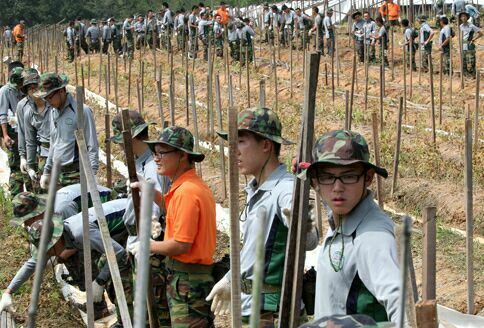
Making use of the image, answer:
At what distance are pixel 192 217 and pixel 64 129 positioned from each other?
2992 mm

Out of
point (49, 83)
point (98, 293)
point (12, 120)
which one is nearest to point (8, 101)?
point (12, 120)

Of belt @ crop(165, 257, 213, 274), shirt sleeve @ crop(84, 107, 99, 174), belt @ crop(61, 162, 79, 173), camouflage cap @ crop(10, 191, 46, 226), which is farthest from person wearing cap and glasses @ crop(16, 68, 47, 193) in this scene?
belt @ crop(165, 257, 213, 274)

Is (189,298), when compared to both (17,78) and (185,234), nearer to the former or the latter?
(185,234)

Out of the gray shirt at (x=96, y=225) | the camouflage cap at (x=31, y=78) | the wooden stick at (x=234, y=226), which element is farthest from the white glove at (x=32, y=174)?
the wooden stick at (x=234, y=226)

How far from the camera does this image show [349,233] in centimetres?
278

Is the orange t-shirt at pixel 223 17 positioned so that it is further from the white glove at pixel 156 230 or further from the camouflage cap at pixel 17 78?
the white glove at pixel 156 230

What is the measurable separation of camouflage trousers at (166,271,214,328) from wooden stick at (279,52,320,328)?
1318 millimetres

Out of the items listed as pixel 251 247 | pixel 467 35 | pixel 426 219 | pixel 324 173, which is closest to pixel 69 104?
pixel 251 247

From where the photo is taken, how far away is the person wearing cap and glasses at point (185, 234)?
4.20 metres

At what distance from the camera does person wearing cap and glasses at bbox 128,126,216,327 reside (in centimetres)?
420

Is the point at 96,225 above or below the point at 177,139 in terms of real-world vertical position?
below

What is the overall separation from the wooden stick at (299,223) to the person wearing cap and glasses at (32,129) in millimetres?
4888

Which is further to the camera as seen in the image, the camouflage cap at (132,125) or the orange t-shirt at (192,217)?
the camouflage cap at (132,125)

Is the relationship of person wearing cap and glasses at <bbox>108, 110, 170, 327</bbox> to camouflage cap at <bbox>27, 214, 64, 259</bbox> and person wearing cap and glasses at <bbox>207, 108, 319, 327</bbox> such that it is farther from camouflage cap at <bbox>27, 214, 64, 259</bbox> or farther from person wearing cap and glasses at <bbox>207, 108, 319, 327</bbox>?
person wearing cap and glasses at <bbox>207, 108, 319, 327</bbox>
